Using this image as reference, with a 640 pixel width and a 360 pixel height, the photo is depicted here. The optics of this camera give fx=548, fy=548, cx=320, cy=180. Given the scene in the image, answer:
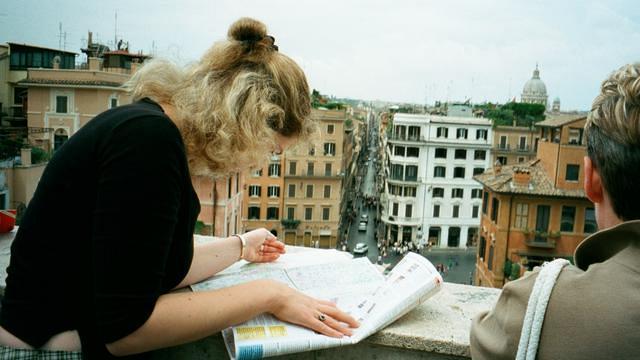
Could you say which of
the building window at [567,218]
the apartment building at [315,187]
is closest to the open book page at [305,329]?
the building window at [567,218]

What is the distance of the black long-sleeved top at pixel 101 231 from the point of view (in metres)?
0.70

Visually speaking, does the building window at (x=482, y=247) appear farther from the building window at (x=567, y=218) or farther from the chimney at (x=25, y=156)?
the chimney at (x=25, y=156)

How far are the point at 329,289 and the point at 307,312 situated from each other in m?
0.20

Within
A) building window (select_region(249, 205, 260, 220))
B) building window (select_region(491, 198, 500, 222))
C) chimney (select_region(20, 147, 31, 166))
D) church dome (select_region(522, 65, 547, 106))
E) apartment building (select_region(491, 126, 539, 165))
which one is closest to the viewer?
chimney (select_region(20, 147, 31, 166))

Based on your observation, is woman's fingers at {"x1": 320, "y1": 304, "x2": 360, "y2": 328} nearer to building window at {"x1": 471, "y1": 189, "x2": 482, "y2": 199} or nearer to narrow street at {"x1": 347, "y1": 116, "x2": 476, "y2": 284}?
narrow street at {"x1": 347, "y1": 116, "x2": 476, "y2": 284}

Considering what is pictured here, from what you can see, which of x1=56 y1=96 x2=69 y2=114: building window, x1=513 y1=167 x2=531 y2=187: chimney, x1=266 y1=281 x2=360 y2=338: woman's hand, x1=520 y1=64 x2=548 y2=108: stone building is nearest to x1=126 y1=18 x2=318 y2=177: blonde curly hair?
x1=266 y1=281 x2=360 y2=338: woman's hand

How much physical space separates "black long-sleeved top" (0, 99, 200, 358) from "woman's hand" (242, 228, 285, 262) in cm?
43

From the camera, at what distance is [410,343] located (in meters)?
1.01

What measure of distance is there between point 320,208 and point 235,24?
2139 cm

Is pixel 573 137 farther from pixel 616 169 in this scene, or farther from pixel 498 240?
pixel 616 169

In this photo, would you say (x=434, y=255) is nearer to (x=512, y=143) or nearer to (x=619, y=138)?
(x=512, y=143)

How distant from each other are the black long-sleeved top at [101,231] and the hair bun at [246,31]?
0.23 metres

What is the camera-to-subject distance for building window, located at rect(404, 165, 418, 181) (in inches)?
924

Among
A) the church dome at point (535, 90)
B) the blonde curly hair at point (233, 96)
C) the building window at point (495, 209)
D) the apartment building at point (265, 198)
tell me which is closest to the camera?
the blonde curly hair at point (233, 96)
